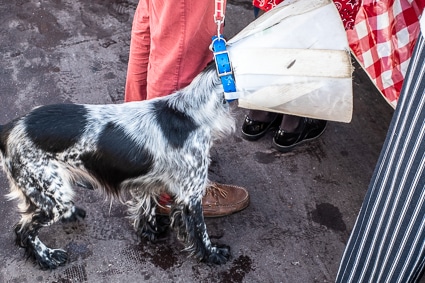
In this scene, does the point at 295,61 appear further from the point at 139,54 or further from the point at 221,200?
the point at 221,200

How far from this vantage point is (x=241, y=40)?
2.34 m

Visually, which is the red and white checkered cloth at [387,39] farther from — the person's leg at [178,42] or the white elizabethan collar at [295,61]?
the person's leg at [178,42]

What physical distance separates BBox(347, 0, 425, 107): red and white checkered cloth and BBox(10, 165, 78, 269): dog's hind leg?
1.65 meters

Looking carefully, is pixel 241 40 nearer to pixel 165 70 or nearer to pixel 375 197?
pixel 165 70

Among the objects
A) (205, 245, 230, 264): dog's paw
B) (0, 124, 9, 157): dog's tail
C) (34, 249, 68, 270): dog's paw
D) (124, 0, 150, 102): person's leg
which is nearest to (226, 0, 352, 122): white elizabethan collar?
(124, 0, 150, 102): person's leg

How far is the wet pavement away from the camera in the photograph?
2.94 m

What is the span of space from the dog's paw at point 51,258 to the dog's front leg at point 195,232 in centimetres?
61

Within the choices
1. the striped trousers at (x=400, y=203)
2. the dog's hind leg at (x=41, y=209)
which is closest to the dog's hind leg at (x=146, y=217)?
the dog's hind leg at (x=41, y=209)

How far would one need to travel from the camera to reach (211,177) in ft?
11.3

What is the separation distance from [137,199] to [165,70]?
2.49 ft

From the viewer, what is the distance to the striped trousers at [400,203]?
179 cm

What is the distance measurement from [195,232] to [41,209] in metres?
0.78

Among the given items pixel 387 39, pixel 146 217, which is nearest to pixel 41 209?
pixel 146 217

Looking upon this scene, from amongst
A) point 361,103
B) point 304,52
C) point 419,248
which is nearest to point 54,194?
point 304,52
